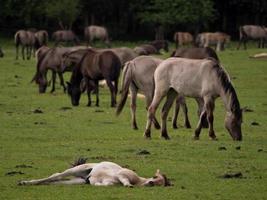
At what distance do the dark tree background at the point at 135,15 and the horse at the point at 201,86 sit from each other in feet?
151

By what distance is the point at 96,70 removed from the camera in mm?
27484

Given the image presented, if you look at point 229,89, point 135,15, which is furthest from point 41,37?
point 229,89

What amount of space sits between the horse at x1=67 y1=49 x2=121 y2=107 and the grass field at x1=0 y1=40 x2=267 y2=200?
1.86ft

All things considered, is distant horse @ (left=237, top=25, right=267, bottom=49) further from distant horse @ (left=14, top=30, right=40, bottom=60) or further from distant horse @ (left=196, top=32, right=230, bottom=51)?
distant horse @ (left=14, top=30, right=40, bottom=60)

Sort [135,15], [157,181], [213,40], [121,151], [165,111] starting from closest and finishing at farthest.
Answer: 1. [157,181]
2. [121,151]
3. [165,111]
4. [213,40]
5. [135,15]

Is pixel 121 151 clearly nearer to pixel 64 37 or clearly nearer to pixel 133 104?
pixel 133 104

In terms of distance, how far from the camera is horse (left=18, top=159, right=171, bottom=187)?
39.9 ft

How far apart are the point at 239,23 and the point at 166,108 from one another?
193 feet

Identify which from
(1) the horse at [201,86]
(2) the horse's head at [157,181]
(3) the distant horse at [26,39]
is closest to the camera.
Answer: (2) the horse's head at [157,181]

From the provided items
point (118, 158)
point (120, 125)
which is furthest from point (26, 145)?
point (120, 125)

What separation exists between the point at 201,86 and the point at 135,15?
5461 cm

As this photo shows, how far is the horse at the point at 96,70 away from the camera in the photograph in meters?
27.4

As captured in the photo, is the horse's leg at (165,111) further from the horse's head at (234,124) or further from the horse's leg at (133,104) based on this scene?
the horse's leg at (133,104)

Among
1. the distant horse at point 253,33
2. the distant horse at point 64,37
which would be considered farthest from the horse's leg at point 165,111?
the distant horse at point 64,37
